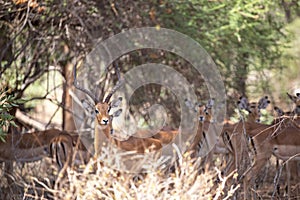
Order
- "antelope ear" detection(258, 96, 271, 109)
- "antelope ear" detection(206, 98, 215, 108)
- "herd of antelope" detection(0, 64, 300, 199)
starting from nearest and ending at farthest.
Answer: "herd of antelope" detection(0, 64, 300, 199), "antelope ear" detection(206, 98, 215, 108), "antelope ear" detection(258, 96, 271, 109)

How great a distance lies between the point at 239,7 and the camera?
7.87 metres

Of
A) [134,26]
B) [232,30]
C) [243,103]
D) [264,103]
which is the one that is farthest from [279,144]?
[134,26]

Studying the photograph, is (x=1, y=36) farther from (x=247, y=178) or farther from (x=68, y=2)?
(x=247, y=178)

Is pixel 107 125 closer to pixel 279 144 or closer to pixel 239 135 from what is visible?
pixel 239 135

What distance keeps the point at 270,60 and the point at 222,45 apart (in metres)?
0.98

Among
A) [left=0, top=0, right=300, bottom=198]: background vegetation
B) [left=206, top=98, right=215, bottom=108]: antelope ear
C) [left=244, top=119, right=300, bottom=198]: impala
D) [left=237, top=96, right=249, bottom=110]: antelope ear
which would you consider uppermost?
[left=0, top=0, right=300, bottom=198]: background vegetation

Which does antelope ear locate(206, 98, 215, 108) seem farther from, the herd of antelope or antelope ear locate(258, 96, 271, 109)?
antelope ear locate(258, 96, 271, 109)

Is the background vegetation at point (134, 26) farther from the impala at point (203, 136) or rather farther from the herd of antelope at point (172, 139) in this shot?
the impala at point (203, 136)

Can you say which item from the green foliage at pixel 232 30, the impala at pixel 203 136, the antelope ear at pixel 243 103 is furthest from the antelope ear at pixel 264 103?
the impala at pixel 203 136

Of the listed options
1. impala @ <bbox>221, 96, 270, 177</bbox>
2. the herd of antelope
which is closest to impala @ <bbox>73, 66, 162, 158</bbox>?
the herd of antelope

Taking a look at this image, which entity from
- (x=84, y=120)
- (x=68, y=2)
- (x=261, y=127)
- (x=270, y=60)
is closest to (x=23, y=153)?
(x=84, y=120)

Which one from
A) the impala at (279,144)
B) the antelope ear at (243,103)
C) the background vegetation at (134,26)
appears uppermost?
the background vegetation at (134,26)

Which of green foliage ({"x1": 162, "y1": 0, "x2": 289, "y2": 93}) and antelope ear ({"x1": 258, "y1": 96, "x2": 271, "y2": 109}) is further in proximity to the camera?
antelope ear ({"x1": 258, "y1": 96, "x2": 271, "y2": 109})

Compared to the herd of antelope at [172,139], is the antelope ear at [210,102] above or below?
above
